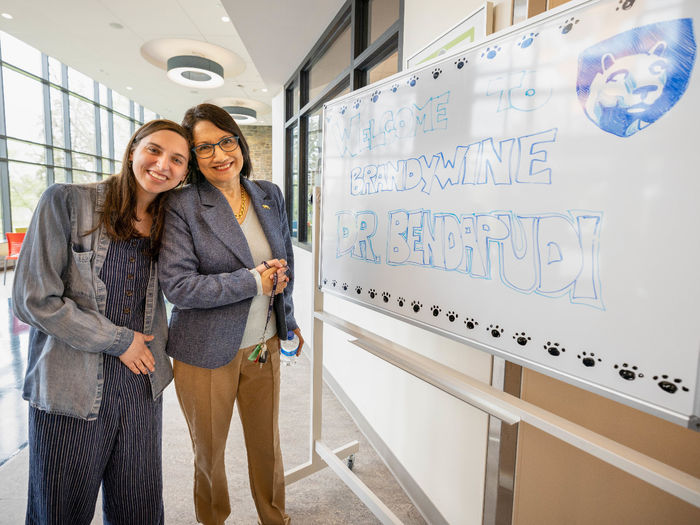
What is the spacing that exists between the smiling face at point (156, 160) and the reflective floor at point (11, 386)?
6.78 feet

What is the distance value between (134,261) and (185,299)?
8.0 inches

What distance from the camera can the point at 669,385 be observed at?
Answer: 71 centimetres

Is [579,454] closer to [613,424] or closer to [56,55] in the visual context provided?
[613,424]

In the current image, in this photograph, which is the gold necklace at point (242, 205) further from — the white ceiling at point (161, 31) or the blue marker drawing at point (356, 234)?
the white ceiling at point (161, 31)

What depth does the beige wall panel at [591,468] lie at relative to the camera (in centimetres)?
115

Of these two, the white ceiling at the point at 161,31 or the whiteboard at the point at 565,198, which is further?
the white ceiling at the point at 161,31

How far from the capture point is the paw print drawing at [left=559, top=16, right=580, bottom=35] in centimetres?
82

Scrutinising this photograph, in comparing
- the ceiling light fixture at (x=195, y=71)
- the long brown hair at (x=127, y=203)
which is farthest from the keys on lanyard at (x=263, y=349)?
the ceiling light fixture at (x=195, y=71)

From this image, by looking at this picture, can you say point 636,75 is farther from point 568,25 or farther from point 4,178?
point 4,178

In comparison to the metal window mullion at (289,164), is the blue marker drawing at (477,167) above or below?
below

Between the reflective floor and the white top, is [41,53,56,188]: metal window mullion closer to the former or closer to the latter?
the reflective floor

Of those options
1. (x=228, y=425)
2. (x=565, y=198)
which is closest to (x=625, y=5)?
(x=565, y=198)

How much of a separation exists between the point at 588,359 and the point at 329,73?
3641 mm

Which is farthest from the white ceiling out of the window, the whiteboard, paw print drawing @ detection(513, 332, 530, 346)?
paw print drawing @ detection(513, 332, 530, 346)
